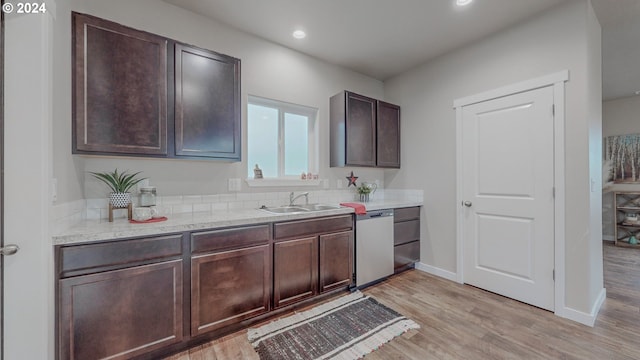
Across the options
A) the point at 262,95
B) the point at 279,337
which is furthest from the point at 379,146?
the point at 279,337

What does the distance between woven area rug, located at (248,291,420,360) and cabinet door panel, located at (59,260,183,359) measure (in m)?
0.65

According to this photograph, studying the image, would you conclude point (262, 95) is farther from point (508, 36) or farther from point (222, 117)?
point (508, 36)

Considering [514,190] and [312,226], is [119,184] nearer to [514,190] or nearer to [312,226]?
[312,226]

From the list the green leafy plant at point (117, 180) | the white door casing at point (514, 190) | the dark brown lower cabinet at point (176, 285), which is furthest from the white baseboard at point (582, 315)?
the green leafy plant at point (117, 180)

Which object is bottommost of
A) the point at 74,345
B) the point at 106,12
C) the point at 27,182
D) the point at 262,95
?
the point at 74,345

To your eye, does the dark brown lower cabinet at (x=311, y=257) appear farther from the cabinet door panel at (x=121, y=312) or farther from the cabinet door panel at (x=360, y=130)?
the cabinet door panel at (x=360, y=130)

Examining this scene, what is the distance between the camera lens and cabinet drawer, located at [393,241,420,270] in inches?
124

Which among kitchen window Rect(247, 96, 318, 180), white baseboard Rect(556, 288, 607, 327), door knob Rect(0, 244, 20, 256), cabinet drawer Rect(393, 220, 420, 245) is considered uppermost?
kitchen window Rect(247, 96, 318, 180)

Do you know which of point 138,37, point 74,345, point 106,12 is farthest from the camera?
point 106,12

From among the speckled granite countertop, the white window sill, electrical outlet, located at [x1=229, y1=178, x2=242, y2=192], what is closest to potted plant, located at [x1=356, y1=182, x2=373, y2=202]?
the white window sill

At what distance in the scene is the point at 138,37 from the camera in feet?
6.05

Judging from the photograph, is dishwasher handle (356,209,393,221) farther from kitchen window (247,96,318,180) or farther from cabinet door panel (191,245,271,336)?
cabinet door panel (191,245,271,336)

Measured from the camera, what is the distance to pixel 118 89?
69.9 inches

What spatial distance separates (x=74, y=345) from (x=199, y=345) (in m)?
0.72
